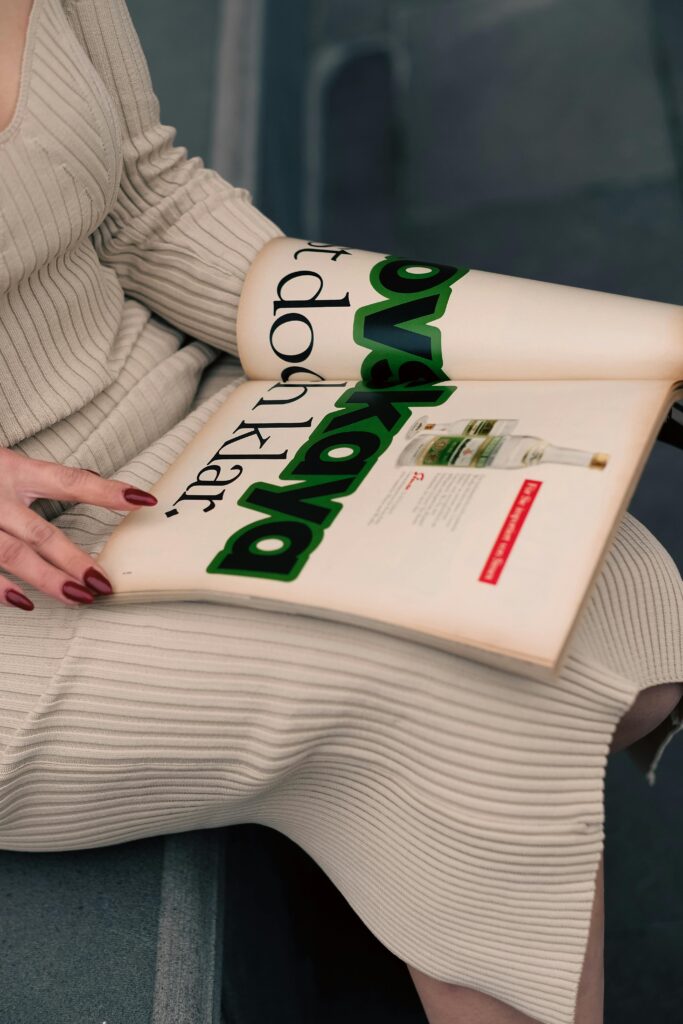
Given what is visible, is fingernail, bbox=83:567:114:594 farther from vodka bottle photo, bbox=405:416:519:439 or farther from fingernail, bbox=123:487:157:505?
vodka bottle photo, bbox=405:416:519:439

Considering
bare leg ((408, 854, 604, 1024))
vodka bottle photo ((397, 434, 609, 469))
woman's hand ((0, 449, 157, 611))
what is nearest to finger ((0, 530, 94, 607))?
woman's hand ((0, 449, 157, 611))

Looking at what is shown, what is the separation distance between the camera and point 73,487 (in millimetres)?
603

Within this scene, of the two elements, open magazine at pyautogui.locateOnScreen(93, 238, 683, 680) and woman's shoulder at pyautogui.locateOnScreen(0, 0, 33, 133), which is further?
woman's shoulder at pyautogui.locateOnScreen(0, 0, 33, 133)

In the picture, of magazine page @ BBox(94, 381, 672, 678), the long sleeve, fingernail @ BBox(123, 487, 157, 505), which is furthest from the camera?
the long sleeve

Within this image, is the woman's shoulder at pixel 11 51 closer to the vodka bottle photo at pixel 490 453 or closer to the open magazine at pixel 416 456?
the open magazine at pixel 416 456

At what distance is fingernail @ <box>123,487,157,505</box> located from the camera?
0.59 meters

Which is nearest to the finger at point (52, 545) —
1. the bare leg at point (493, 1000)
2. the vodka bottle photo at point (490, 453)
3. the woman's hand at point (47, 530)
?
the woman's hand at point (47, 530)

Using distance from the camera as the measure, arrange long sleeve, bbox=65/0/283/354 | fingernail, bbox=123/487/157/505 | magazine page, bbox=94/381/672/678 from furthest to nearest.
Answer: long sleeve, bbox=65/0/283/354 → fingernail, bbox=123/487/157/505 → magazine page, bbox=94/381/672/678

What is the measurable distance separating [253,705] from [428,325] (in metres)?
0.29

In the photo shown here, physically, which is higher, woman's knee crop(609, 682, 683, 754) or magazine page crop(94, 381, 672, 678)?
magazine page crop(94, 381, 672, 678)

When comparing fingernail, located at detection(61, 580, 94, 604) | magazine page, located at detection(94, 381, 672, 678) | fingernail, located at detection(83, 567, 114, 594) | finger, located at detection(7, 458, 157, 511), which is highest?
magazine page, located at detection(94, 381, 672, 678)

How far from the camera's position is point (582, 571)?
0.48m

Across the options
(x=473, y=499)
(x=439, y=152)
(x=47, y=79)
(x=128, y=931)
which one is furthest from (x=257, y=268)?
(x=439, y=152)

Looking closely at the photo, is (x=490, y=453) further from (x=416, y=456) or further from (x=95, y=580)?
(x=95, y=580)
